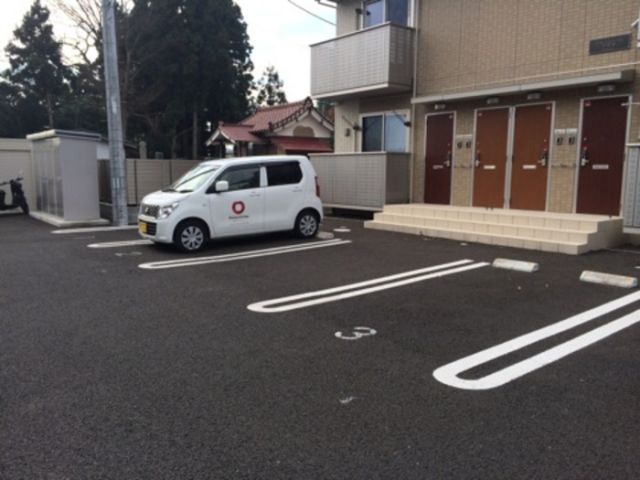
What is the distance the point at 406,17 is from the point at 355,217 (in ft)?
17.5

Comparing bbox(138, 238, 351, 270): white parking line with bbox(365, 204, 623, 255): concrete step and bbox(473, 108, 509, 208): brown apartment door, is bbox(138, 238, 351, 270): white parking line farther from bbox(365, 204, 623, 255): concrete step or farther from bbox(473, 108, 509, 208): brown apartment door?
bbox(473, 108, 509, 208): brown apartment door

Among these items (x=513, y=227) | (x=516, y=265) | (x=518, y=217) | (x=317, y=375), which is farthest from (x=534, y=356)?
(x=518, y=217)

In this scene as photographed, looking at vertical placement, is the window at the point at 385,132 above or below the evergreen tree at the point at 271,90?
below

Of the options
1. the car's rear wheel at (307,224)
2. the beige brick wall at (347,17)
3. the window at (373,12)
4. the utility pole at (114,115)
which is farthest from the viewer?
the beige brick wall at (347,17)

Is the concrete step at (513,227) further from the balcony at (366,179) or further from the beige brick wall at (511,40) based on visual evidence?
the beige brick wall at (511,40)

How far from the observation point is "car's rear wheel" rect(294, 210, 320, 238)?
10.7 metres

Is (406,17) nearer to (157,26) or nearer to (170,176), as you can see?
(170,176)

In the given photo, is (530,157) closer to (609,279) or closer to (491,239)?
(491,239)

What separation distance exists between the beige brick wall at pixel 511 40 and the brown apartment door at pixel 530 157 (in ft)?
2.49

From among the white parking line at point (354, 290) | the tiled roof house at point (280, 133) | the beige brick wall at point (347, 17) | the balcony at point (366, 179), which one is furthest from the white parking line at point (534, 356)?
the tiled roof house at point (280, 133)

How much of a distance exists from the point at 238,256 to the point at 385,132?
7104mm

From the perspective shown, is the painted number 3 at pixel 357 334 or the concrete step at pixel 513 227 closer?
the painted number 3 at pixel 357 334

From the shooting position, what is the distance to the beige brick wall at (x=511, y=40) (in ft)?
32.7

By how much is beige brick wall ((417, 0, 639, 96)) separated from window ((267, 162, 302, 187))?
4.56 meters
